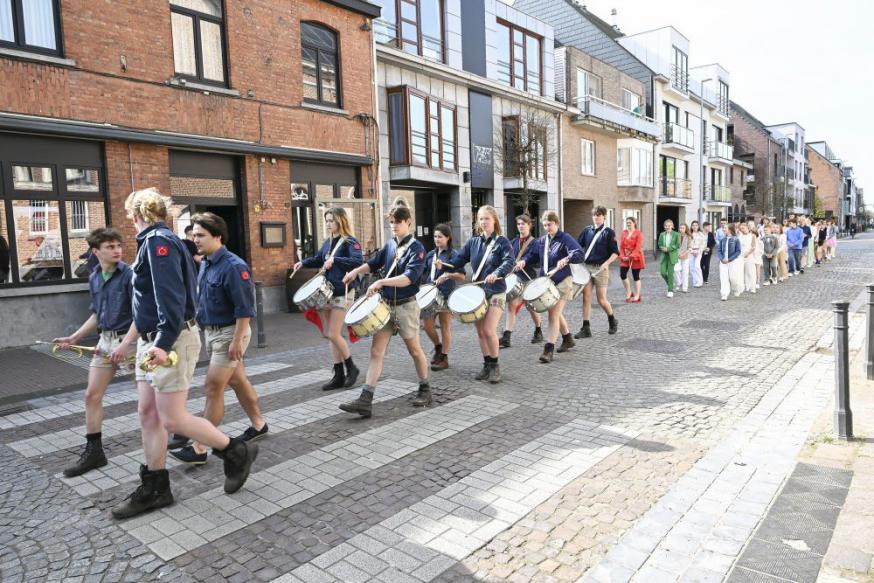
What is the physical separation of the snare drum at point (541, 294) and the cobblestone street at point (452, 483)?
2.61ft

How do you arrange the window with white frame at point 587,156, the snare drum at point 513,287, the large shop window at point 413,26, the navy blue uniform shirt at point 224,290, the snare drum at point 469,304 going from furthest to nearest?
the window with white frame at point 587,156
the large shop window at point 413,26
the snare drum at point 513,287
the snare drum at point 469,304
the navy blue uniform shirt at point 224,290

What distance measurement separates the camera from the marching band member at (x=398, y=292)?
5.37 m

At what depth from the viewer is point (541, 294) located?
7.18 m

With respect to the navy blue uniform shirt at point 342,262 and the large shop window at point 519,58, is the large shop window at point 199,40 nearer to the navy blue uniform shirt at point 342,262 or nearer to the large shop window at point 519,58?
the navy blue uniform shirt at point 342,262

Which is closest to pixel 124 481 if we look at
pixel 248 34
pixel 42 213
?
pixel 42 213

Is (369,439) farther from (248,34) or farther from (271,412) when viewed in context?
(248,34)

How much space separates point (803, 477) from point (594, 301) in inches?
406

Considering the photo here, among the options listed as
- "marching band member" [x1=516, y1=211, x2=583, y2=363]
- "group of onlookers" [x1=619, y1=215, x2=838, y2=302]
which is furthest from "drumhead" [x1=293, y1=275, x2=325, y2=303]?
"group of onlookers" [x1=619, y1=215, x2=838, y2=302]

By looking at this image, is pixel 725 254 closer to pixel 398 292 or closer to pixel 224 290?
pixel 398 292

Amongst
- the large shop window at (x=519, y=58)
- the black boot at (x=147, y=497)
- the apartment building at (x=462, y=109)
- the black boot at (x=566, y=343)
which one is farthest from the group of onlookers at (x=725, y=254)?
the black boot at (x=147, y=497)

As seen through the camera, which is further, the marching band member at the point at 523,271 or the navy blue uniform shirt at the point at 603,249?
the navy blue uniform shirt at the point at 603,249

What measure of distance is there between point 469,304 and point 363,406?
166 cm

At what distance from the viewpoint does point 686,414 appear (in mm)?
5406

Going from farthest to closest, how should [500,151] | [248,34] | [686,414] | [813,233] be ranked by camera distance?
1. [813,233]
2. [500,151]
3. [248,34]
4. [686,414]
